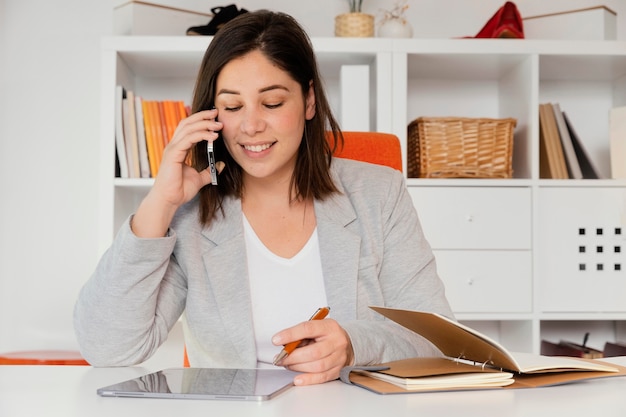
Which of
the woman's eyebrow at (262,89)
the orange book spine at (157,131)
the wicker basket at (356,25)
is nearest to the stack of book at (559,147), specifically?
the wicker basket at (356,25)

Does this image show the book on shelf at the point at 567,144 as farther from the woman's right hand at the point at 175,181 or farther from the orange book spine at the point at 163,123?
the woman's right hand at the point at 175,181

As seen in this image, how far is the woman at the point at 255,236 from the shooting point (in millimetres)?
1310

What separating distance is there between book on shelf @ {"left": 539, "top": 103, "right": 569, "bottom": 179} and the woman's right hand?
1.62m

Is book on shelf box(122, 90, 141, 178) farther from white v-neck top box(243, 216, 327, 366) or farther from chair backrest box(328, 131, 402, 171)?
white v-neck top box(243, 216, 327, 366)

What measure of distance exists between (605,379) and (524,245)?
1747 millimetres

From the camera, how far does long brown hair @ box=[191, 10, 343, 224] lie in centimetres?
149

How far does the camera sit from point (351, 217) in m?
1.51

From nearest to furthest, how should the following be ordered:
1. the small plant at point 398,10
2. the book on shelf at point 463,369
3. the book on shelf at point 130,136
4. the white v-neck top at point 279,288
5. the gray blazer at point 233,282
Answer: the book on shelf at point 463,369 → the gray blazer at point 233,282 → the white v-neck top at point 279,288 → the book on shelf at point 130,136 → the small plant at point 398,10

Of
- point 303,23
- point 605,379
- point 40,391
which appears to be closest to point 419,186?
point 303,23

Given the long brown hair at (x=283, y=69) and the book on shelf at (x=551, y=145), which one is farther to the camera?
the book on shelf at (x=551, y=145)

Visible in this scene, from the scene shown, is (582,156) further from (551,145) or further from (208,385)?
(208,385)

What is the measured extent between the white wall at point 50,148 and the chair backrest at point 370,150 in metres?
1.32

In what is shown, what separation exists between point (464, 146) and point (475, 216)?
237mm

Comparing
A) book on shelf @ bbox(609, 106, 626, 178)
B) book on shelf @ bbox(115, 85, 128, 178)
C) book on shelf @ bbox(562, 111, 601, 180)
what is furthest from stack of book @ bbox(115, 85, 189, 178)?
book on shelf @ bbox(609, 106, 626, 178)
